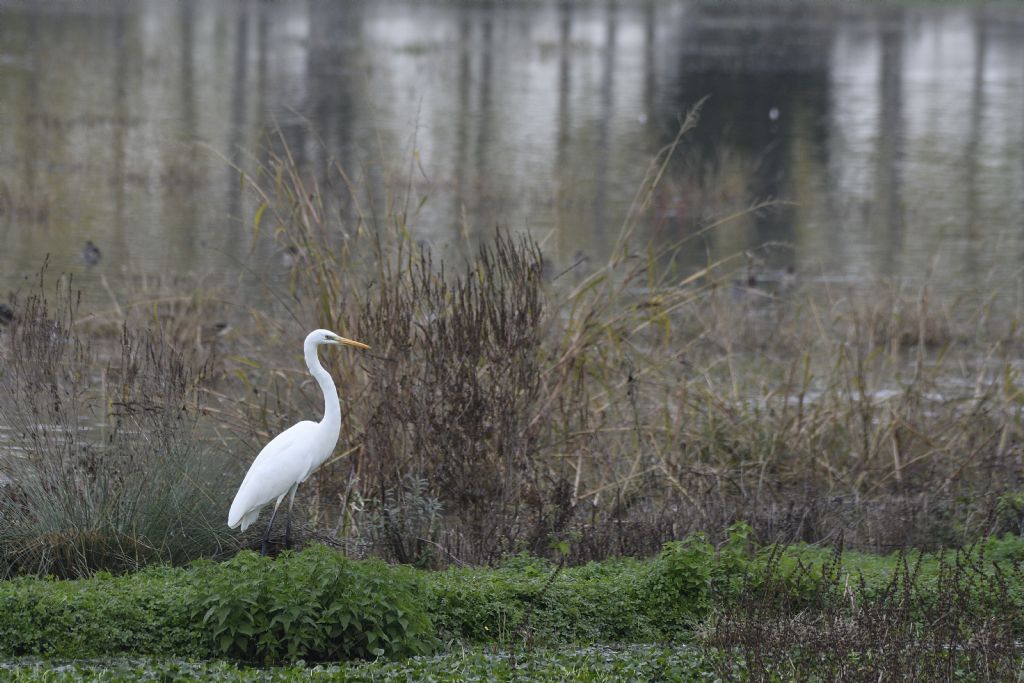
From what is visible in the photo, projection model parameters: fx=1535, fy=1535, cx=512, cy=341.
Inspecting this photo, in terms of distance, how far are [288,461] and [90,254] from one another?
11.7 meters

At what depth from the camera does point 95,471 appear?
748 centimetres

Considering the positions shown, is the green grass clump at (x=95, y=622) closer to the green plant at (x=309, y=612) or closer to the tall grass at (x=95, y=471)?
the green plant at (x=309, y=612)

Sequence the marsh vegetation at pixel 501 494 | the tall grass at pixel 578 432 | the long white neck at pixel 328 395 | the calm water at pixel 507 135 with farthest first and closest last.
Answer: the calm water at pixel 507 135 → the tall grass at pixel 578 432 → the long white neck at pixel 328 395 → the marsh vegetation at pixel 501 494

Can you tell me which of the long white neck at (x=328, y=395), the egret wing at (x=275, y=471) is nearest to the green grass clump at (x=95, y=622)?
the egret wing at (x=275, y=471)

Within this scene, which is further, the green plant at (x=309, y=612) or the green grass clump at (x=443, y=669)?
the green plant at (x=309, y=612)

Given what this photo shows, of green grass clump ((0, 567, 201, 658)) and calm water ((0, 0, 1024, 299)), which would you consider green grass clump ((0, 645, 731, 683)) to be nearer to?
green grass clump ((0, 567, 201, 658))

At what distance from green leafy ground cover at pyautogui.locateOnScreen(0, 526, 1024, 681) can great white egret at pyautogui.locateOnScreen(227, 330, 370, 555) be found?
1.21 feet

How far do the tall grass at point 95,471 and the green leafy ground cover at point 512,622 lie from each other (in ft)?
1.15

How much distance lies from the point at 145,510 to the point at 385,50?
59578mm

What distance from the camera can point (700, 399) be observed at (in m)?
9.98

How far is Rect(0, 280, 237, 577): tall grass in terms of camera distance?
293 inches

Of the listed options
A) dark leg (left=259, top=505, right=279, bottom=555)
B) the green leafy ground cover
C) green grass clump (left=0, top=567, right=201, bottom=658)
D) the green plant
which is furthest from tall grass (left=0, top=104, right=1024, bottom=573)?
the green plant

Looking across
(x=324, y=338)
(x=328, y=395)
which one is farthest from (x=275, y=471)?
(x=324, y=338)

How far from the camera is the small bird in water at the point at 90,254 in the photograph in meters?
18.0
